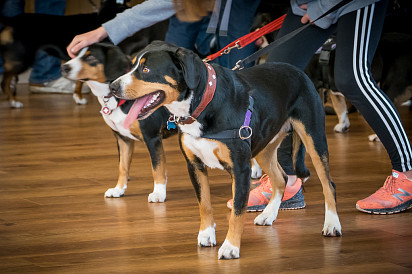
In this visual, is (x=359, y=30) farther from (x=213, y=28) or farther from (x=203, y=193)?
(x=203, y=193)

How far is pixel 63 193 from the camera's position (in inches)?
122

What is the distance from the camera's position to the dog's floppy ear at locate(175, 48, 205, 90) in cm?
190

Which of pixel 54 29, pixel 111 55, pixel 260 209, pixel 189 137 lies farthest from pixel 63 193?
pixel 54 29

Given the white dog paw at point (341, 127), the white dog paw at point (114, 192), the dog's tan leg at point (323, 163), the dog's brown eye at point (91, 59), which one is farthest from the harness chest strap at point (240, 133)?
the white dog paw at point (341, 127)

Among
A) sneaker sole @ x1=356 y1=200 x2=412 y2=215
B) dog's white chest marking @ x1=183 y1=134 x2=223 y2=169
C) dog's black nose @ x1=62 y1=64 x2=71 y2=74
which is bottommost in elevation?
sneaker sole @ x1=356 y1=200 x2=412 y2=215

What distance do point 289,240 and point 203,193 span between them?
0.38 meters

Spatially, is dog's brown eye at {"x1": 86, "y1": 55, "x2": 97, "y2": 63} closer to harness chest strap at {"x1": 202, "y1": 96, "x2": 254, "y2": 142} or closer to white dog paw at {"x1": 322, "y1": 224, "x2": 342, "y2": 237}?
harness chest strap at {"x1": 202, "y1": 96, "x2": 254, "y2": 142}

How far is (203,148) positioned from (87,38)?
3.30ft

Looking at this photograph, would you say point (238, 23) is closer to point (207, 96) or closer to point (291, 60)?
point (291, 60)

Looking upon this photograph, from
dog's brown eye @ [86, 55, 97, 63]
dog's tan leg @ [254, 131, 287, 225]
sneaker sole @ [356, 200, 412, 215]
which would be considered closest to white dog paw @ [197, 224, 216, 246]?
dog's tan leg @ [254, 131, 287, 225]

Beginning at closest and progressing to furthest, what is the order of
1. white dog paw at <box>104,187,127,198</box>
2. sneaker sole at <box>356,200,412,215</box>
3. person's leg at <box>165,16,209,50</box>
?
sneaker sole at <box>356,200,412,215</box>, white dog paw at <box>104,187,127,198</box>, person's leg at <box>165,16,209,50</box>

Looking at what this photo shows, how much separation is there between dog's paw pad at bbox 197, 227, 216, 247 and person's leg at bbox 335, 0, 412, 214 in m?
0.80

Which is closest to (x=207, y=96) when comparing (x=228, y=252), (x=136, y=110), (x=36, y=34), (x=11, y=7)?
(x=136, y=110)

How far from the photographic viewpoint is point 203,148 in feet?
6.68
